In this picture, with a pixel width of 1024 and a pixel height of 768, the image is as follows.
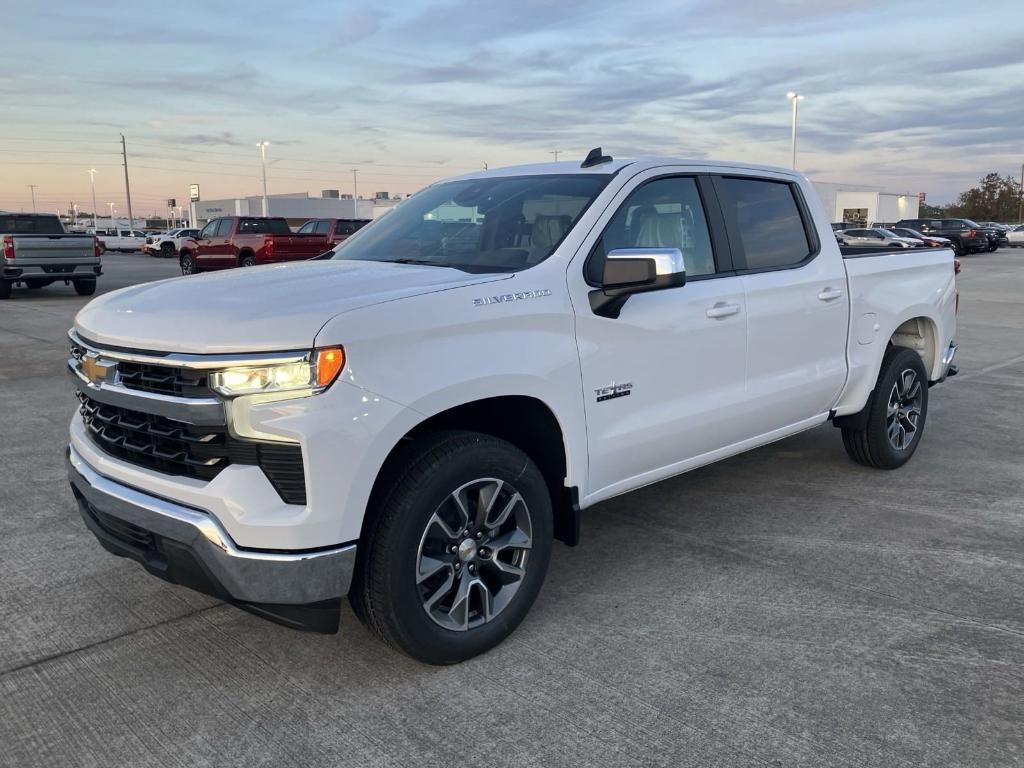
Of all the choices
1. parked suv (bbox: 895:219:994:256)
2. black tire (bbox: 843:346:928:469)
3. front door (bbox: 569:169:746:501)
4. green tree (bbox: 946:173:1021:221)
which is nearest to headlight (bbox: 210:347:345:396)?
front door (bbox: 569:169:746:501)

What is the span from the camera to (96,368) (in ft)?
10.5

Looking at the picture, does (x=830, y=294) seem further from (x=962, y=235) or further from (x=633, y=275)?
(x=962, y=235)

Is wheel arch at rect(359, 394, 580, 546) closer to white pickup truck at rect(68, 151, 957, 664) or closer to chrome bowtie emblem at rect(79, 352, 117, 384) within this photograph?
white pickup truck at rect(68, 151, 957, 664)

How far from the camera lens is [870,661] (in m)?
3.29

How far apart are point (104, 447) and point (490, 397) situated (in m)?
1.48

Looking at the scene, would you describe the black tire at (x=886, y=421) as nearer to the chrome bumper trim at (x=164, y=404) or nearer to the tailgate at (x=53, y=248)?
the chrome bumper trim at (x=164, y=404)

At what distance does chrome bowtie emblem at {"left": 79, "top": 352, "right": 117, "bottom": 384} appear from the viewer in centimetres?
313

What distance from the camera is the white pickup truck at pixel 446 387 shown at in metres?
2.77

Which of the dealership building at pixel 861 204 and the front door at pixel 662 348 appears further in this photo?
the dealership building at pixel 861 204

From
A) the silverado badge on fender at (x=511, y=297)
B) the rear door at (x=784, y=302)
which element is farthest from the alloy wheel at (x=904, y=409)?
the silverado badge on fender at (x=511, y=297)

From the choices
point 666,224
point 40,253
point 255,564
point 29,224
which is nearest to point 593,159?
point 666,224

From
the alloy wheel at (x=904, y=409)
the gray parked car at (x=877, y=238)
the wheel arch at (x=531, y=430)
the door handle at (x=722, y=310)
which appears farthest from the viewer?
the gray parked car at (x=877, y=238)

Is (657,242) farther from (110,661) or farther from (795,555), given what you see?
(110,661)

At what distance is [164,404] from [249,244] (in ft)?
78.1
